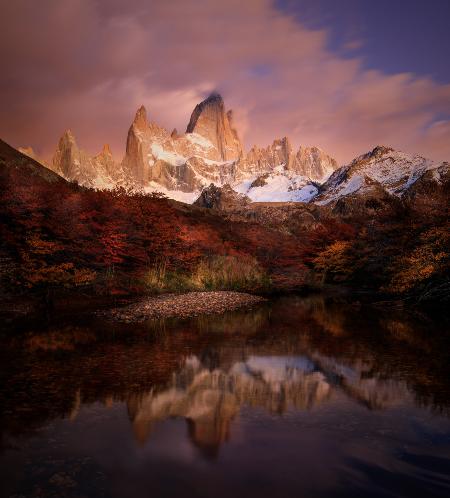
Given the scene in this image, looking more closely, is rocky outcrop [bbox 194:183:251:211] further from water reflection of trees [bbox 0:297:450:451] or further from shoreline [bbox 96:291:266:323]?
water reflection of trees [bbox 0:297:450:451]

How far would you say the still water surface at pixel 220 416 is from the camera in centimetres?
727

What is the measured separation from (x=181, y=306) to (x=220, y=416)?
1845 cm

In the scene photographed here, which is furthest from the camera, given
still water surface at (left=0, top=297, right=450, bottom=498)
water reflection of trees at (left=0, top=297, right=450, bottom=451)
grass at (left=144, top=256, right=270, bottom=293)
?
grass at (left=144, top=256, right=270, bottom=293)

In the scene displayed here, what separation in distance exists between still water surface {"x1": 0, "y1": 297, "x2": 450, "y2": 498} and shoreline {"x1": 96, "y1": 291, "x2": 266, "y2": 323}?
515 cm

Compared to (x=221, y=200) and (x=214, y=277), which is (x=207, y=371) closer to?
(x=214, y=277)

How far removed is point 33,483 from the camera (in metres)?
6.97

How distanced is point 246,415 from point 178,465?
2917 mm

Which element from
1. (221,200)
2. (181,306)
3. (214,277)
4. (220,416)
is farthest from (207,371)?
(221,200)

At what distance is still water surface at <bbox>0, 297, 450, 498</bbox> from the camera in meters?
7.27

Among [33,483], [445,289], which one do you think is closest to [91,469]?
[33,483]

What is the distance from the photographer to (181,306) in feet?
93.5

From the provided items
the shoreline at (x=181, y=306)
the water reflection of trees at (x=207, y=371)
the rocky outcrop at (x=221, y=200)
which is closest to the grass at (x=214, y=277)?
the shoreline at (x=181, y=306)

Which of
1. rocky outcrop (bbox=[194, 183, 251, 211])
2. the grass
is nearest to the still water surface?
the grass

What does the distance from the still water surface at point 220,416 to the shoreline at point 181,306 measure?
5.15 metres
